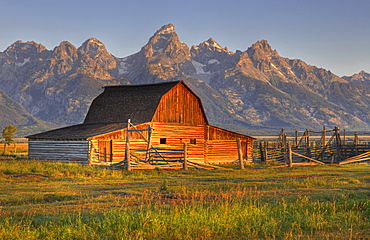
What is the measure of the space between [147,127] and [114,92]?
11315mm

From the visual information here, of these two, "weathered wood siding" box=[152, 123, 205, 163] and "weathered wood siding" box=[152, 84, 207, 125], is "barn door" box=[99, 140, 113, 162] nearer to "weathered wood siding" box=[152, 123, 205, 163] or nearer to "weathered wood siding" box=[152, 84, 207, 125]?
"weathered wood siding" box=[152, 123, 205, 163]

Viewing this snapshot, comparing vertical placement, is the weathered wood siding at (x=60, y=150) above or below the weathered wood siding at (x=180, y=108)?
below

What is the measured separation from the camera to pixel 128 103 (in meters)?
50.1

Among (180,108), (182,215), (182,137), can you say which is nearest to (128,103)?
(180,108)

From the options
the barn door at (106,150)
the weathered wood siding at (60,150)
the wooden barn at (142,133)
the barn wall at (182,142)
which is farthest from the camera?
the barn wall at (182,142)

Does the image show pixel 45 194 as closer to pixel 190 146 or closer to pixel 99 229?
pixel 99 229

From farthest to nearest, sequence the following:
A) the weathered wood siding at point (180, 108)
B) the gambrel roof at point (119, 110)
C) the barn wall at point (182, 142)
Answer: the weathered wood siding at point (180, 108) < the gambrel roof at point (119, 110) < the barn wall at point (182, 142)

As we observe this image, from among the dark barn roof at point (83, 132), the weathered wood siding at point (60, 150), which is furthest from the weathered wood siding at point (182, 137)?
the weathered wood siding at point (60, 150)

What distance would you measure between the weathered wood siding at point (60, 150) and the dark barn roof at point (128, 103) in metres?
6.92

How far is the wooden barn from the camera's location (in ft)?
137

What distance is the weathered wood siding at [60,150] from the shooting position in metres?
41.2

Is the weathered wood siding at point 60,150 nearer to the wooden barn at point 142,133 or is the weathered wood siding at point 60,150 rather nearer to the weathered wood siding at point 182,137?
the wooden barn at point 142,133

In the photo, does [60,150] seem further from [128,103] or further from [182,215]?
A: [182,215]

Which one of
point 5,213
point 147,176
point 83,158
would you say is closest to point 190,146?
point 83,158
